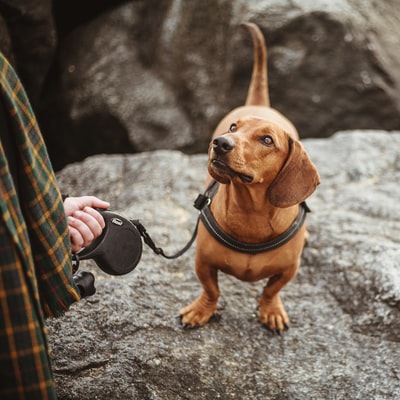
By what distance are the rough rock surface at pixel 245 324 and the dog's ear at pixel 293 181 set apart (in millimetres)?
881

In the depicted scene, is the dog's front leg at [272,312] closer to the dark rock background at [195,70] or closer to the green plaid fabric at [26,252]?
the green plaid fabric at [26,252]

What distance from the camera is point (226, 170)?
2.20 meters

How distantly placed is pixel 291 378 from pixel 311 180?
99 cm

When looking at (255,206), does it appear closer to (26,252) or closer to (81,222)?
(81,222)

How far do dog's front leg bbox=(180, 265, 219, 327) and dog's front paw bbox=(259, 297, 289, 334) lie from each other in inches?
10.7

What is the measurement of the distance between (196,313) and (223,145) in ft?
3.41

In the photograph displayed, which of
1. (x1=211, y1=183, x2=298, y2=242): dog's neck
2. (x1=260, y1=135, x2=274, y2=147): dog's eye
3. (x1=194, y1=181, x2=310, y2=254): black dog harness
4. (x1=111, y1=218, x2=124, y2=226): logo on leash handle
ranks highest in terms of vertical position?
(x1=260, y1=135, x2=274, y2=147): dog's eye

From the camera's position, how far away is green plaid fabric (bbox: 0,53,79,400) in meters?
1.41

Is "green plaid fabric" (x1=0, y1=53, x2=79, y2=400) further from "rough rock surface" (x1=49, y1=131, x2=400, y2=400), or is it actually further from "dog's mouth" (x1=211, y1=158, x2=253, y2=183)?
"rough rock surface" (x1=49, y1=131, x2=400, y2=400)

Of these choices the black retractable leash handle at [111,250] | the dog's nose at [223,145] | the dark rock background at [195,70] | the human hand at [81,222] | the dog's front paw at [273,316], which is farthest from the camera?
the dark rock background at [195,70]

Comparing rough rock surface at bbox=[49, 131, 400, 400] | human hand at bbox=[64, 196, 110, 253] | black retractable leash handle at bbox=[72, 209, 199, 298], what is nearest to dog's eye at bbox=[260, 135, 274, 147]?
black retractable leash handle at bbox=[72, 209, 199, 298]

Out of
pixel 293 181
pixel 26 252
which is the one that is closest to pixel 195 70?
pixel 293 181

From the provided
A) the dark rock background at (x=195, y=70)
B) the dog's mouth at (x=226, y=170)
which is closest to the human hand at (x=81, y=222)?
the dog's mouth at (x=226, y=170)

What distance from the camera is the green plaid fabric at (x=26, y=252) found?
1.41 metres
